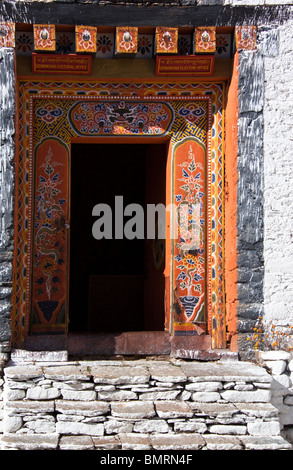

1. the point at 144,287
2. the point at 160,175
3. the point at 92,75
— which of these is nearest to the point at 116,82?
the point at 92,75

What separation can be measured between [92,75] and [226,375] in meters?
2.46

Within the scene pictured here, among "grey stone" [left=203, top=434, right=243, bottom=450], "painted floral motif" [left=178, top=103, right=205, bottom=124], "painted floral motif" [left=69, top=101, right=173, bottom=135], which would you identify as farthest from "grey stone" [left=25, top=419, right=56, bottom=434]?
"painted floral motif" [left=178, top=103, right=205, bottom=124]

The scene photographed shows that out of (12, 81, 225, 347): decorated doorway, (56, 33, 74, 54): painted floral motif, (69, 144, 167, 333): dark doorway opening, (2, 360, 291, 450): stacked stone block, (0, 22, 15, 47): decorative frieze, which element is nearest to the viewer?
(2, 360, 291, 450): stacked stone block

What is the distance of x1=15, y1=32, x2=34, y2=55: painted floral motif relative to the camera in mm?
5285

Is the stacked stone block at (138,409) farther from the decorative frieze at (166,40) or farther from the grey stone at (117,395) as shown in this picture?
the decorative frieze at (166,40)

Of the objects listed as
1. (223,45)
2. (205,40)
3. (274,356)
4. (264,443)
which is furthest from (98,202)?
(264,443)

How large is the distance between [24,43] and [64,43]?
0.31 metres

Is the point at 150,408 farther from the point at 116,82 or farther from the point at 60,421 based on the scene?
the point at 116,82

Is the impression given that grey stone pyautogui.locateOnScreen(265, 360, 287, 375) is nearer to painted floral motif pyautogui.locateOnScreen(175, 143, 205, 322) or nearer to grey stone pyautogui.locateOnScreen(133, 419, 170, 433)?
painted floral motif pyautogui.locateOnScreen(175, 143, 205, 322)

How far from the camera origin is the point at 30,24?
17.0ft

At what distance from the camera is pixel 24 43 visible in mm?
5297

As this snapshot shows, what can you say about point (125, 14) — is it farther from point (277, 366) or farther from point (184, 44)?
point (277, 366)

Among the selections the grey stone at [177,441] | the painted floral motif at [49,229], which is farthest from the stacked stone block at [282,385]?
the painted floral motif at [49,229]

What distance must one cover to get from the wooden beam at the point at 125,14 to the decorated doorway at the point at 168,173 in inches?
19.0
